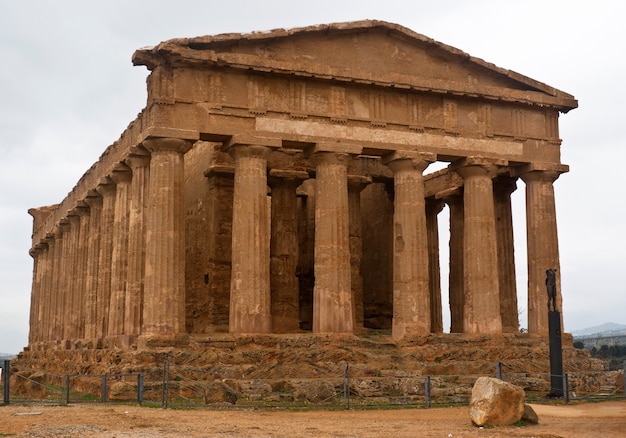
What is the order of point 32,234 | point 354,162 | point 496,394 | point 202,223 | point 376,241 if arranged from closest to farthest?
point 496,394 < point 202,223 < point 354,162 < point 376,241 < point 32,234

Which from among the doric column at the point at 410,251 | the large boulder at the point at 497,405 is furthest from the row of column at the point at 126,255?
the large boulder at the point at 497,405

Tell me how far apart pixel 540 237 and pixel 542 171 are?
256cm

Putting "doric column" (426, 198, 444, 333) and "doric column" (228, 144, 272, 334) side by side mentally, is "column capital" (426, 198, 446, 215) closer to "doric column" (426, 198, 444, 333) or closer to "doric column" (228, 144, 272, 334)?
"doric column" (426, 198, 444, 333)

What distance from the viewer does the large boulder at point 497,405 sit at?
56.9 ft

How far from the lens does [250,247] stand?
27.1 meters

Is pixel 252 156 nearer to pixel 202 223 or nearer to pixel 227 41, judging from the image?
pixel 227 41

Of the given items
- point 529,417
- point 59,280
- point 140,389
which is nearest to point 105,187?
point 59,280

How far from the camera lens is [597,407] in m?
21.6

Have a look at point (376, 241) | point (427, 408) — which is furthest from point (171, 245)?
point (376, 241)

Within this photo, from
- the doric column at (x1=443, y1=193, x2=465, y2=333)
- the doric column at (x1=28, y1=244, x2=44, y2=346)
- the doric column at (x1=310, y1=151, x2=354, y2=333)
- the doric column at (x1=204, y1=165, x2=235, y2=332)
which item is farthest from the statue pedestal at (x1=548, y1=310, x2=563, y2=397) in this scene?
the doric column at (x1=28, y1=244, x2=44, y2=346)

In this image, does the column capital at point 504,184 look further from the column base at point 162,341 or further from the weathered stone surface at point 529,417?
the weathered stone surface at point 529,417

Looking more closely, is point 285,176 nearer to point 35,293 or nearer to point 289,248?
point 289,248

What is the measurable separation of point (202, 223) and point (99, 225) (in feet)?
19.4

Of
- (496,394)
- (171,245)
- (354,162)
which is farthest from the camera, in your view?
(354,162)
